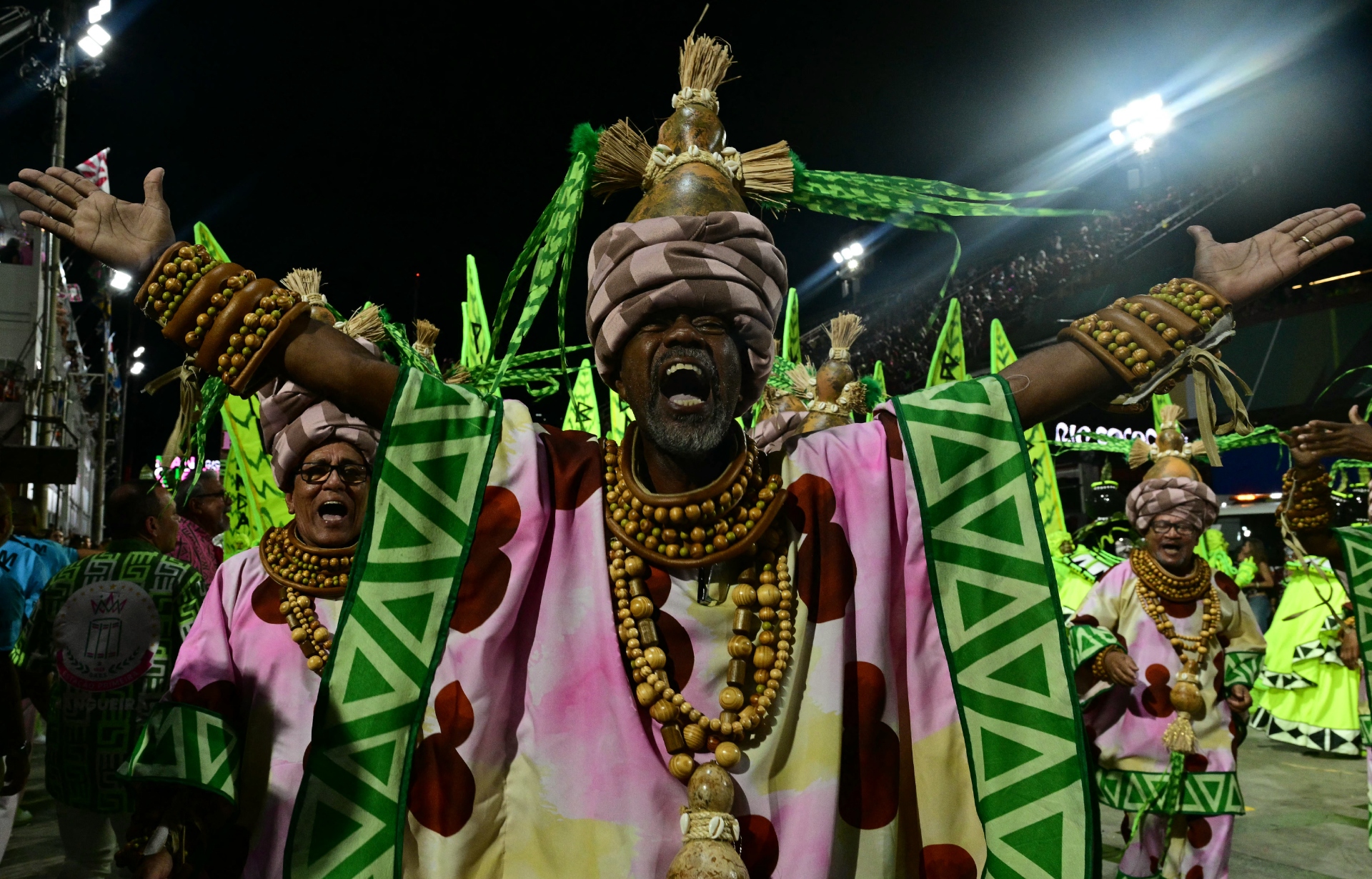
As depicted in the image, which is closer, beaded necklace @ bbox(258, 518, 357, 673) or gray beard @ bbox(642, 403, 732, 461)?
gray beard @ bbox(642, 403, 732, 461)

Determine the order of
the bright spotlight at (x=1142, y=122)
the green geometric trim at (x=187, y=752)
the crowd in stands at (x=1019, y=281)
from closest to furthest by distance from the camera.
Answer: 1. the green geometric trim at (x=187, y=752)
2. the bright spotlight at (x=1142, y=122)
3. the crowd in stands at (x=1019, y=281)

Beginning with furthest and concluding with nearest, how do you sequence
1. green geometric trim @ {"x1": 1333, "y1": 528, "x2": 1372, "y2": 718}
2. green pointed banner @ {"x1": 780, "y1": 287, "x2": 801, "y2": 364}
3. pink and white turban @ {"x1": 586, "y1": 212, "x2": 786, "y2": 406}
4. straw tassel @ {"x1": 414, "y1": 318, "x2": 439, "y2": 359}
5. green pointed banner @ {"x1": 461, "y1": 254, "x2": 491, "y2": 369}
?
green pointed banner @ {"x1": 780, "y1": 287, "x2": 801, "y2": 364}, green pointed banner @ {"x1": 461, "y1": 254, "x2": 491, "y2": 369}, straw tassel @ {"x1": 414, "y1": 318, "x2": 439, "y2": 359}, green geometric trim @ {"x1": 1333, "y1": 528, "x2": 1372, "y2": 718}, pink and white turban @ {"x1": 586, "y1": 212, "x2": 786, "y2": 406}

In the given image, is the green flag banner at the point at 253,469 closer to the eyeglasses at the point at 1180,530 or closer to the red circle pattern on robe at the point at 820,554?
the red circle pattern on robe at the point at 820,554

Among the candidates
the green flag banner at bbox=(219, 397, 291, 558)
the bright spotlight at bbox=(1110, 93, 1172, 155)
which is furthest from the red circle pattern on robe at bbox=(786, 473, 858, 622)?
the bright spotlight at bbox=(1110, 93, 1172, 155)

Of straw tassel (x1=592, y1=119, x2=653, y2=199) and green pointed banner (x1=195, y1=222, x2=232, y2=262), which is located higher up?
green pointed banner (x1=195, y1=222, x2=232, y2=262)

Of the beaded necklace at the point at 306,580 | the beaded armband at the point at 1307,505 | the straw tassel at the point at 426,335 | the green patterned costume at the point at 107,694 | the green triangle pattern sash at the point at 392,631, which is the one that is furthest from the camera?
the beaded armband at the point at 1307,505

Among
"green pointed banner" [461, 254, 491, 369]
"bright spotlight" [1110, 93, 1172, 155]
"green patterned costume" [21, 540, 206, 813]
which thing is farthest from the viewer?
"bright spotlight" [1110, 93, 1172, 155]

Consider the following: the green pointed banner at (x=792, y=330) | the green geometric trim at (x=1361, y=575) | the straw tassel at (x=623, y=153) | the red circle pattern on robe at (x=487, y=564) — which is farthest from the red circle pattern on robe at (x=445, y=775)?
the green pointed banner at (x=792, y=330)

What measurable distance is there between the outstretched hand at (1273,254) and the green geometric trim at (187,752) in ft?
8.07

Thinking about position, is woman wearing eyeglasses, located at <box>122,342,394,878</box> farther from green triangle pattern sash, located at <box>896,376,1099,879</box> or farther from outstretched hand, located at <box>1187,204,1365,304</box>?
outstretched hand, located at <box>1187,204,1365,304</box>

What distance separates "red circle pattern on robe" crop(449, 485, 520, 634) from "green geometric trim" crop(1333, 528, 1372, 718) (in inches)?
149

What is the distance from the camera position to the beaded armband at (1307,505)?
4531 millimetres

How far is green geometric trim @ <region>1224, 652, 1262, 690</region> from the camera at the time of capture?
4973 mm

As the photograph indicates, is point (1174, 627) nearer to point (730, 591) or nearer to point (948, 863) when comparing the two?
point (948, 863)
